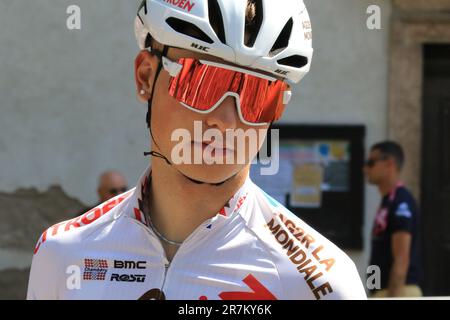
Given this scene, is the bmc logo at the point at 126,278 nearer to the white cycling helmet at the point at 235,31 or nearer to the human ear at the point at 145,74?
the human ear at the point at 145,74

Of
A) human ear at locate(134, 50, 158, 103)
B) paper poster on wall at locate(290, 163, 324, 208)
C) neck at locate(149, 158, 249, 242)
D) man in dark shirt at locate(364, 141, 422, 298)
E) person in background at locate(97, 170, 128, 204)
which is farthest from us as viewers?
paper poster on wall at locate(290, 163, 324, 208)

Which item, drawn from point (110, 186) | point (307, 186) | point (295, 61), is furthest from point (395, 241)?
point (295, 61)

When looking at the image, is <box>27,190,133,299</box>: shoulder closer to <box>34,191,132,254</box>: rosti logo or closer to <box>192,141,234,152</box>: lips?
<box>34,191,132,254</box>: rosti logo

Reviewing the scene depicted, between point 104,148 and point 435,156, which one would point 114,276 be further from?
point 435,156

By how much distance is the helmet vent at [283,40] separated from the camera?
2.46m

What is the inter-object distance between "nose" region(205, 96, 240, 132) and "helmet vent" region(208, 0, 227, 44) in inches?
6.2

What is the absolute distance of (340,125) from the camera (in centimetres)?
805

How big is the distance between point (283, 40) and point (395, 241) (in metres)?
4.12

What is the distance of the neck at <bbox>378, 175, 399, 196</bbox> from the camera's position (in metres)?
6.66

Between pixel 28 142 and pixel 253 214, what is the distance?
586 centimetres

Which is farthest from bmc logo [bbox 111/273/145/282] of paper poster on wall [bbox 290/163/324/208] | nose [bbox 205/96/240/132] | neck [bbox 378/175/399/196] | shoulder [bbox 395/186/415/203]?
paper poster on wall [bbox 290/163/324/208]
